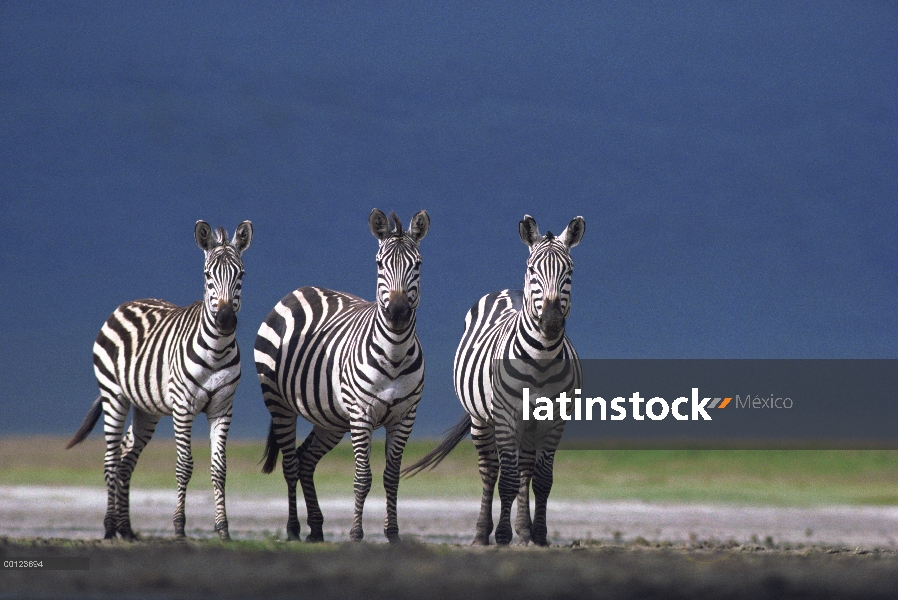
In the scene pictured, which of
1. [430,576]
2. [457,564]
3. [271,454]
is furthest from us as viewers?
[271,454]

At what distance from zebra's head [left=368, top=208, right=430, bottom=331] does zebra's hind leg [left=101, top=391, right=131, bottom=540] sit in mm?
3865

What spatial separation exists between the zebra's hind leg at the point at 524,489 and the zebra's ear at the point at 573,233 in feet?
7.02

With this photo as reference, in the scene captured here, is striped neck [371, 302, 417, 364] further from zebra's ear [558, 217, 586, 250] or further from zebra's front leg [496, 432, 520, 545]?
zebra's ear [558, 217, 586, 250]

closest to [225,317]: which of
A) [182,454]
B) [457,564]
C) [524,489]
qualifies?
[182,454]

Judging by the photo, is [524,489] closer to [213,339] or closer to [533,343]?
[533,343]

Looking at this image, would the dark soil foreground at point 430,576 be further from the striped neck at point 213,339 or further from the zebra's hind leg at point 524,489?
the striped neck at point 213,339

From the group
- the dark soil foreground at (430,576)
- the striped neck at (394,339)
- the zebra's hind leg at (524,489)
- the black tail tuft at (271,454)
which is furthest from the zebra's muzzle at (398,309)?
the black tail tuft at (271,454)

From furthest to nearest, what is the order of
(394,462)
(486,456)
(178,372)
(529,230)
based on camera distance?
(486,456) → (178,372) → (529,230) → (394,462)

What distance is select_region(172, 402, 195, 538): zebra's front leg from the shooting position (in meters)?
11.7

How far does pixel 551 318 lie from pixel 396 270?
1676 mm

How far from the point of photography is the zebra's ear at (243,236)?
39.6 ft

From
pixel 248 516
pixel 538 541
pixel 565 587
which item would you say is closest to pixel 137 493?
pixel 248 516

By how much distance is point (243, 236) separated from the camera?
12125mm

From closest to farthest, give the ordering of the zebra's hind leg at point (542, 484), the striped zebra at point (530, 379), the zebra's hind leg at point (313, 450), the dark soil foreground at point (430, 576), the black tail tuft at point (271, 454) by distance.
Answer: the dark soil foreground at point (430, 576) < the striped zebra at point (530, 379) < the zebra's hind leg at point (542, 484) < the zebra's hind leg at point (313, 450) < the black tail tuft at point (271, 454)
